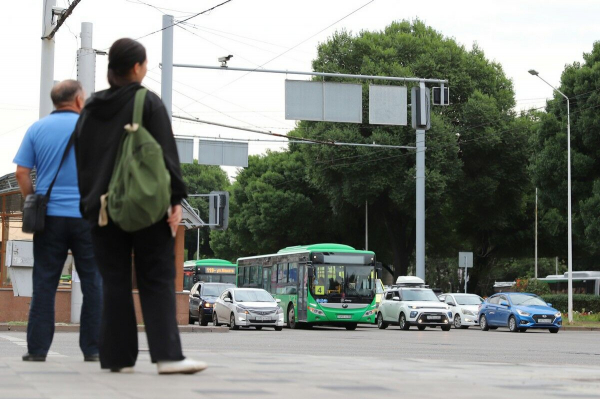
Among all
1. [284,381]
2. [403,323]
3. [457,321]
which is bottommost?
[457,321]

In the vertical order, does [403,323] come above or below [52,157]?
below

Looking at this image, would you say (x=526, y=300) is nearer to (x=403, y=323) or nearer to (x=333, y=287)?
(x=403, y=323)

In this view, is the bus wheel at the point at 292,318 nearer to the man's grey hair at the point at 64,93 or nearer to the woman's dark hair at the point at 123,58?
the man's grey hair at the point at 64,93

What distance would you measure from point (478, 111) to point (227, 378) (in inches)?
1918

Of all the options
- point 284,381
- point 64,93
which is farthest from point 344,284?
point 284,381

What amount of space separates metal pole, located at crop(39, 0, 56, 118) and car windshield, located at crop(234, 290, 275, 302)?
1461 centimetres

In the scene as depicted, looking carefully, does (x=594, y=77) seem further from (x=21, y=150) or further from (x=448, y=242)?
(x=21, y=150)

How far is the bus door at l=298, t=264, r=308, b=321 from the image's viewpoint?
121 ft

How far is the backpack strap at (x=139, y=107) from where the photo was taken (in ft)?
20.6

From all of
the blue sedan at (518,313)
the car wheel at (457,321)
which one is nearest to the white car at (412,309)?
the blue sedan at (518,313)

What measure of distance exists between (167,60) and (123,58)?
20.2 metres

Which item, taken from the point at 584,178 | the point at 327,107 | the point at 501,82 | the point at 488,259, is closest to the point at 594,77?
the point at 584,178

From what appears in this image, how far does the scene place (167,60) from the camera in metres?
26.5

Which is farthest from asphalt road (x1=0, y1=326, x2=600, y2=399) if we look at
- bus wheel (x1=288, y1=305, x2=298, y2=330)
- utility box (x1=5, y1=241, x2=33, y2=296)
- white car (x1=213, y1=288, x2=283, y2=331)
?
bus wheel (x1=288, y1=305, x2=298, y2=330)
